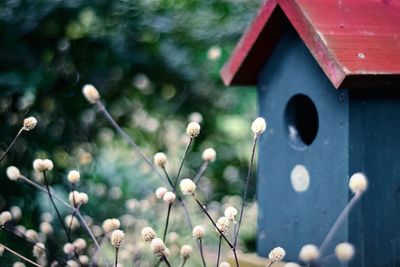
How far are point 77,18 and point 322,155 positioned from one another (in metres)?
1.65

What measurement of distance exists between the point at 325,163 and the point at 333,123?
0.12 m

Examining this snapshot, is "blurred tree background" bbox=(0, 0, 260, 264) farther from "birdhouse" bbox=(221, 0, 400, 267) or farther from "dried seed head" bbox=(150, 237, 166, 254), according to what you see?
"dried seed head" bbox=(150, 237, 166, 254)

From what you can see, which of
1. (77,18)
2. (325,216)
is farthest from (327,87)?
(77,18)

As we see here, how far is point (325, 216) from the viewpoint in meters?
2.10

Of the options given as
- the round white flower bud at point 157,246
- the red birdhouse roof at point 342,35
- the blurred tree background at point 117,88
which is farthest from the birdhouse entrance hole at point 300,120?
the blurred tree background at point 117,88

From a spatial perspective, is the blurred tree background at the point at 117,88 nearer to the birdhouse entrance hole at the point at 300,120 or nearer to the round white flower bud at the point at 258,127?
the birdhouse entrance hole at the point at 300,120

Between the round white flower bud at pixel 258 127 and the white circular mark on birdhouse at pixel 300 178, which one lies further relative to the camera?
the white circular mark on birdhouse at pixel 300 178

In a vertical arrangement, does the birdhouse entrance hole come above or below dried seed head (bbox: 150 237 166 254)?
below

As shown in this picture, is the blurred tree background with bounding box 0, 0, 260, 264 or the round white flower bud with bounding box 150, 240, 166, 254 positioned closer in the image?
the round white flower bud with bounding box 150, 240, 166, 254

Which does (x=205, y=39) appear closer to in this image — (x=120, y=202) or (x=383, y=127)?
(x=120, y=202)

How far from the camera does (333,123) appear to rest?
6.80 ft

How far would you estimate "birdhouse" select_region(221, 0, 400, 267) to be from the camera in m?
2.01

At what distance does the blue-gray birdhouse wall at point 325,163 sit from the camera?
203 centimetres

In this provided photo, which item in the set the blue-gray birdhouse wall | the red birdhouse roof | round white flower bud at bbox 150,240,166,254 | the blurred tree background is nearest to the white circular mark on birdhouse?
the blue-gray birdhouse wall
